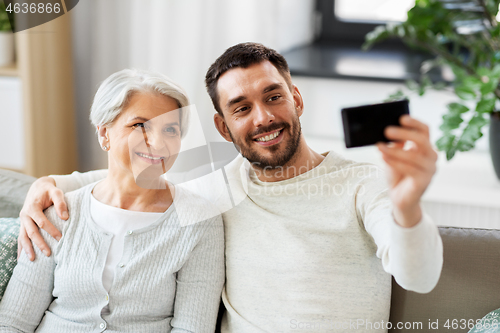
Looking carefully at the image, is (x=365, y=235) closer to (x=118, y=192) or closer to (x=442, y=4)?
(x=118, y=192)

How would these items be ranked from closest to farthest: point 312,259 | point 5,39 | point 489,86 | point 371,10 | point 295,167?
point 312,259, point 295,167, point 489,86, point 5,39, point 371,10

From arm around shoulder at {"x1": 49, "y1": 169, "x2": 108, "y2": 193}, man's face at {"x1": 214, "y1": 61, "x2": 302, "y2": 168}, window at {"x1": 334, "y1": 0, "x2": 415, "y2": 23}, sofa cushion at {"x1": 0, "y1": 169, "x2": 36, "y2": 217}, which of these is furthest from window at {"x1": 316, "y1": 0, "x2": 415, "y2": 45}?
sofa cushion at {"x1": 0, "y1": 169, "x2": 36, "y2": 217}

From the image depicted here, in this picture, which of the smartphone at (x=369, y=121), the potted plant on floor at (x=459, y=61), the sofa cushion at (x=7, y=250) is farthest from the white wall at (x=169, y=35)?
the smartphone at (x=369, y=121)

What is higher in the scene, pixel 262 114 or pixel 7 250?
pixel 262 114

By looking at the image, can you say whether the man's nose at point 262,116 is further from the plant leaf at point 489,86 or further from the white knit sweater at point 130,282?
the plant leaf at point 489,86

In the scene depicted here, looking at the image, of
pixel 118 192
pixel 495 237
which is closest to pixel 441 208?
pixel 495 237

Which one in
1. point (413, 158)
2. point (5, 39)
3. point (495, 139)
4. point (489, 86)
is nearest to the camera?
point (413, 158)

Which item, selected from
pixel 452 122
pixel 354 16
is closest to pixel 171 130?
pixel 452 122

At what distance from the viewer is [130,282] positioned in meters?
1.13

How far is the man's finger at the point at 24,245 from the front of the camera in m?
1.17

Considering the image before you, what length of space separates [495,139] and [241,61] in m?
1.07

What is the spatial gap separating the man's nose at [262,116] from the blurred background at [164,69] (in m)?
0.88

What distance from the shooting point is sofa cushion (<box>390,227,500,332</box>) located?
117cm

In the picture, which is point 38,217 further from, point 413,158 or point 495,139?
point 495,139
